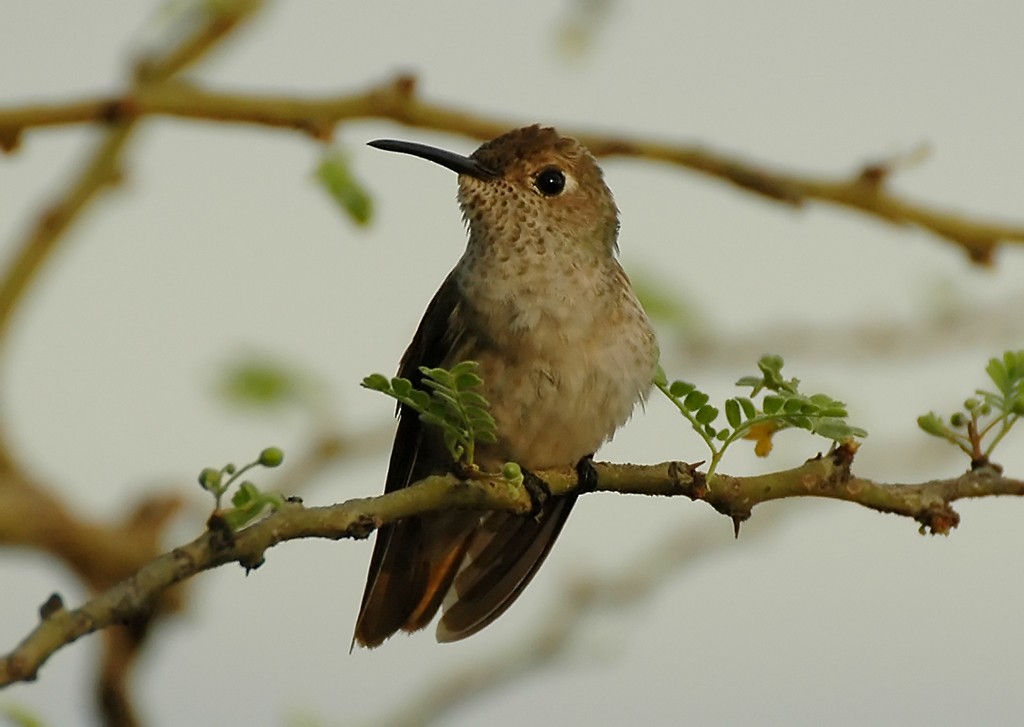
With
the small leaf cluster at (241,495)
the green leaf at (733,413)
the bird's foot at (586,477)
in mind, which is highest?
the bird's foot at (586,477)

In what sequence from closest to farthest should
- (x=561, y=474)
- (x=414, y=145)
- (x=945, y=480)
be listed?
1. (x=945, y=480)
2. (x=561, y=474)
3. (x=414, y=145)

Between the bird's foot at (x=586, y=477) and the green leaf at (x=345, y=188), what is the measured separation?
32.1 inches

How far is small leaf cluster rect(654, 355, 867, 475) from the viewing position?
9.99 ft

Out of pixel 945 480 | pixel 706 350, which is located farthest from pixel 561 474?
pixel 706 350

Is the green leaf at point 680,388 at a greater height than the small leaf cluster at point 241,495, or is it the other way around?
the green leaf at point 680,388

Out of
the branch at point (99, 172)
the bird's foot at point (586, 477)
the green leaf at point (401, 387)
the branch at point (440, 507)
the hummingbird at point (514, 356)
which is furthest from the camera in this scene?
the branch at point (99, 172)

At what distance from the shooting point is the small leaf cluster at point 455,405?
3069 mm

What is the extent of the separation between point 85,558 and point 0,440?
A: 2.06 feet

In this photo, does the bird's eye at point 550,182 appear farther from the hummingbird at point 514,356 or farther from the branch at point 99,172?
the branch at point 99,172

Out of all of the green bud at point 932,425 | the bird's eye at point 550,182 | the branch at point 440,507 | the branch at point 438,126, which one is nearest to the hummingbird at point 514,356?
the bird's eye at point 550,182

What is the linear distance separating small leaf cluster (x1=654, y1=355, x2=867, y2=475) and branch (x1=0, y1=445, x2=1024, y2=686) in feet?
0.25

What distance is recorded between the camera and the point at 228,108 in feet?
14.0

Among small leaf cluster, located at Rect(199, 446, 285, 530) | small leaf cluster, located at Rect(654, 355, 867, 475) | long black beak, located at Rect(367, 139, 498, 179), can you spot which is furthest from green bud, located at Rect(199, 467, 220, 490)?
long black beak, located at Rect(367, 139, 498, 179)

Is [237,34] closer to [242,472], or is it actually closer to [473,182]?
[473,182]
